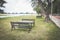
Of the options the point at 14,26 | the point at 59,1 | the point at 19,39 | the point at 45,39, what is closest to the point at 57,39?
the point at 45,39

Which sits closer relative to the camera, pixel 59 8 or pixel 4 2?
pixel 59 8

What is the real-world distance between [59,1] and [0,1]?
11058 millimetres

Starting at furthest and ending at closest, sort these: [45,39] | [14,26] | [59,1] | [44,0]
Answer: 1. [59,1]
2. [44,0]
3. [14,26]
4. [45,39]

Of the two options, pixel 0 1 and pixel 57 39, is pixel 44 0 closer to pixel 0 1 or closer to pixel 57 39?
pixel 0 1

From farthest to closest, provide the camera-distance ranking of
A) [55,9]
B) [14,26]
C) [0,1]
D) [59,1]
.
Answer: [0,1], [55,9], [59,1], [14,26]

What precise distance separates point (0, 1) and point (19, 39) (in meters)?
23.8

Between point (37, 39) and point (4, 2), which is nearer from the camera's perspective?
point (37, 39)

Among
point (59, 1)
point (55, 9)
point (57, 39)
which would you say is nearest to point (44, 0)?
point (59, 1)

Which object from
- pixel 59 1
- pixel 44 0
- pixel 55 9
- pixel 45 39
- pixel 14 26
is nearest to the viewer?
pixel 45 39

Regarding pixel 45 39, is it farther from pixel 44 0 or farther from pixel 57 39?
pixel 44 0

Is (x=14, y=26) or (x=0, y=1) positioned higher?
(x=0, y=1)

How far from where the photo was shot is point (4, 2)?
3030 cm

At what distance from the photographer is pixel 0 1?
29.4m

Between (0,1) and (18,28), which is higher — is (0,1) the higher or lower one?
the higher one
